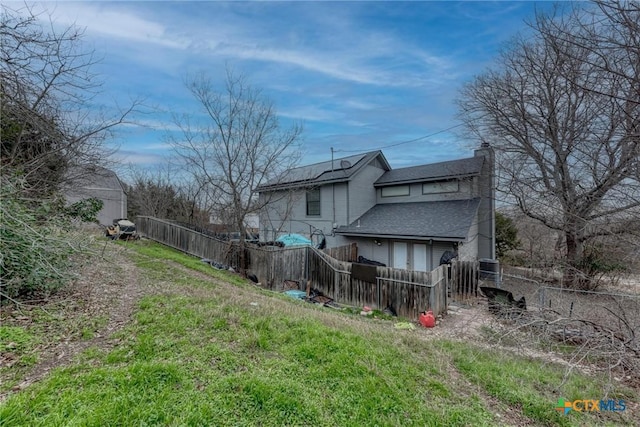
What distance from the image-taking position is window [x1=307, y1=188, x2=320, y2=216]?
1717cm

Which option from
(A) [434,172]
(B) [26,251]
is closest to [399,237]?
(A) [434,172]

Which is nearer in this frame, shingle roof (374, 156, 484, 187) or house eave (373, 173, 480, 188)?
house eave (373, 173, 480, 188)

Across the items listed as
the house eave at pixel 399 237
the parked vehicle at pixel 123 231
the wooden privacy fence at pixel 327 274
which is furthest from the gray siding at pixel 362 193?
the parked vehicle at pixel 123 231

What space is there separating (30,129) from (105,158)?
169 cm

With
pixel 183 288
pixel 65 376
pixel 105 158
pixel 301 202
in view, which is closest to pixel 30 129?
pixel 105 158

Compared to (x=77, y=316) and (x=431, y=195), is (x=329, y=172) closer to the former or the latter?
(x=431, y=195)

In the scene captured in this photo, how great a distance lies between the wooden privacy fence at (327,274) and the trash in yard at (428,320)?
34 cm

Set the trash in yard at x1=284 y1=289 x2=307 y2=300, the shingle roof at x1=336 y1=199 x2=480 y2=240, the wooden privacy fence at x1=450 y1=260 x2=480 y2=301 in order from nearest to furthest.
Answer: the wooden privacy fence at x1=450 y1=260 x2=480 y2=301 < the trash in yard at x1=284 y1=289 x2=307 y2=300 < the shingle roof at x1=336 y1=199 x2=480 y2=240

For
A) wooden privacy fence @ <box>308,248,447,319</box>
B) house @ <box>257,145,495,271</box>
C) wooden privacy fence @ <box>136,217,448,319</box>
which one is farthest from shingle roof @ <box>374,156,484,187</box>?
wooden privacy fence @ <box>308,248,447,319</box>

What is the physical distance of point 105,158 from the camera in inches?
285

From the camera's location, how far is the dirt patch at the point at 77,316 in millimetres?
3016

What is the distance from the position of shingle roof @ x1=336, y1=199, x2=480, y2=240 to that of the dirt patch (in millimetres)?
10166

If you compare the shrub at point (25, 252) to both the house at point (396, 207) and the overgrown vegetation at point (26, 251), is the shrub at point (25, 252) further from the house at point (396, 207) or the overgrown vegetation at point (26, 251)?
the house at point (396, 207)

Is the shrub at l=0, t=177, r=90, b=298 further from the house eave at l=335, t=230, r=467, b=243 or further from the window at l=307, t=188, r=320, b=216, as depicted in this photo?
the window at l=307, t=188, r=320, b=216
